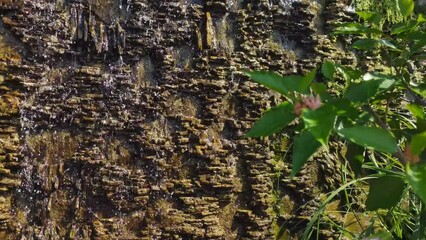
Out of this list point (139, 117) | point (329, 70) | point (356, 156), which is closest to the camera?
point (329, 70)

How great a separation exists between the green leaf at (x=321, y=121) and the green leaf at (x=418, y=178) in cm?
17

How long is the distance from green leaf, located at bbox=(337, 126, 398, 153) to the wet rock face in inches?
66.3

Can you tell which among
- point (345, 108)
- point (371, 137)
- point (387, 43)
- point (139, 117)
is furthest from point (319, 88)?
point (139, 117)

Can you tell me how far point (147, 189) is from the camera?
2.78 metres

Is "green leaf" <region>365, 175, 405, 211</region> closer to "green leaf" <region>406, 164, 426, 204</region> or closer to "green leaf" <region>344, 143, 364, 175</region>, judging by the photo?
"green leaf" <region>344, 143, 364, 175</region>

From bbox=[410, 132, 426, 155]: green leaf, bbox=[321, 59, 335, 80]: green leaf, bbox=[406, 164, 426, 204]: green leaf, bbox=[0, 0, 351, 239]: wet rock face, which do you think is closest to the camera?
bbox=[406, 164, 426, 204]: green leaf

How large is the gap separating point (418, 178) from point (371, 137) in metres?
0.12

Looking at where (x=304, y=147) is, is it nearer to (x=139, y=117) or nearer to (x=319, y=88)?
(x=319, y=88)

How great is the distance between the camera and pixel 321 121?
A: 46.3 inches

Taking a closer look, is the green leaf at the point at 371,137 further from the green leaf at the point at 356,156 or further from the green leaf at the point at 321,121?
the green leaf at the point at 356,156

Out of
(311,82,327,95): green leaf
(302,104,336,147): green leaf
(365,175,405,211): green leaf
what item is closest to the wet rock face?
(365,175,405,211): green leaf

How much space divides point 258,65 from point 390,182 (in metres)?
1.63

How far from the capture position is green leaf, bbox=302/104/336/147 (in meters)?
1.13

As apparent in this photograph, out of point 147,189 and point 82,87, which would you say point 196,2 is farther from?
point 147,189
